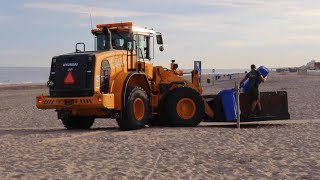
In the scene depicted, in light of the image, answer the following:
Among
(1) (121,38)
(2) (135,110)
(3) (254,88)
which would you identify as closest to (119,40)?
(1) (121,38)

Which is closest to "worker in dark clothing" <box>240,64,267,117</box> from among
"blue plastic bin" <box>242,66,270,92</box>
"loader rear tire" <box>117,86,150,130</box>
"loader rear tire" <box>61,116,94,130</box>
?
"blue plastic bin" <box>242,66,270,92</box>

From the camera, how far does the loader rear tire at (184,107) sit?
14.2m

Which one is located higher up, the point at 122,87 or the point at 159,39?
the point at 159,39

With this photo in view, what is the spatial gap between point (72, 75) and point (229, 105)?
4576mm

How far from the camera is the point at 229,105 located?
1461cm

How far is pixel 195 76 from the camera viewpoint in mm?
15328

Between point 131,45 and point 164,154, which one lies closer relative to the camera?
point 164,154

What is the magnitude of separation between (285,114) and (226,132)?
125 inches

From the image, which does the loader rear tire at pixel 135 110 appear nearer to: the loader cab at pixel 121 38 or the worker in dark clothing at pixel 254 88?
the loader cab at pixel 121 38

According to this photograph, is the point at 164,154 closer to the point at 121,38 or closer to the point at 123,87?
the point at 123,87

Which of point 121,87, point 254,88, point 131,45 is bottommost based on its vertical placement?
point 254,88

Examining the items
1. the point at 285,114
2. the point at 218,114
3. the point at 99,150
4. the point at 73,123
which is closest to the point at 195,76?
the point at 218,114

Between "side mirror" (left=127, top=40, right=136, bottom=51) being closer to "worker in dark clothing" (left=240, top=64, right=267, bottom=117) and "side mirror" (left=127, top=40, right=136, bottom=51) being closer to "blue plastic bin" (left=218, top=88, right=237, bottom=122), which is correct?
"blue plastic bin" (left=218, top=88, right=237, bottom=122)

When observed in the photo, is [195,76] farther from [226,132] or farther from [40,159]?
[40,159]
